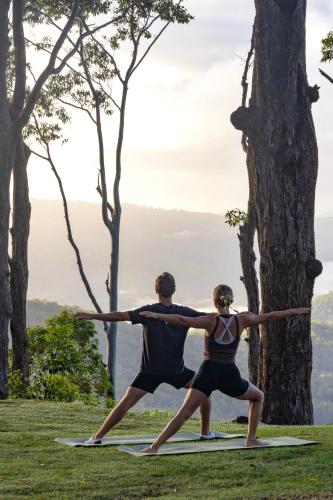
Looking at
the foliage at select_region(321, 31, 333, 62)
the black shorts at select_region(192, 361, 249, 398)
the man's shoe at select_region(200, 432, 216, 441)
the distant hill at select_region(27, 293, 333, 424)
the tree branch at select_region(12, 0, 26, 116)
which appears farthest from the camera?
the distant hill at select_region(27, 293, 333, 424)

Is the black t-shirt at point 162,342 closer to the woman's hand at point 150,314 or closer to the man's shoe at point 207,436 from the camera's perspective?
the woman's hand at point 150,314

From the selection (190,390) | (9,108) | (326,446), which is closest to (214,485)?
(190,390)

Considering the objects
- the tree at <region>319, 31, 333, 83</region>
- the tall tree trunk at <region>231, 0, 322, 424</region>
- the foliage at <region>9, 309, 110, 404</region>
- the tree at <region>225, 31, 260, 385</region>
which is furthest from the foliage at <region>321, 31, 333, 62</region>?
the foliage at <region>9, 309, 110, 404</region>

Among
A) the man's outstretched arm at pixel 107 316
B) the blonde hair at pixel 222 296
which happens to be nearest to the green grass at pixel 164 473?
the man's outstretched arm at pixel 107 316

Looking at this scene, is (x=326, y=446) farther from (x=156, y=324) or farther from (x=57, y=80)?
(x=57, y=80)

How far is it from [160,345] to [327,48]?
39.7 ft

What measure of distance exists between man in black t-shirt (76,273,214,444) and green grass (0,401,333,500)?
0.80m

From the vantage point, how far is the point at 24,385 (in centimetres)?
2620

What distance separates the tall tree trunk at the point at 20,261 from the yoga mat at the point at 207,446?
680 inches

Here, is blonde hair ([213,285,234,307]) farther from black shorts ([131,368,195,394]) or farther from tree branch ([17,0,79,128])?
tree branch ([17,0,79,128])

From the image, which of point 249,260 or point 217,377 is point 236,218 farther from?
point 217,377

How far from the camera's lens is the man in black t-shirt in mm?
10281

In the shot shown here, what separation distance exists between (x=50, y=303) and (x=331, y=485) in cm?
13457

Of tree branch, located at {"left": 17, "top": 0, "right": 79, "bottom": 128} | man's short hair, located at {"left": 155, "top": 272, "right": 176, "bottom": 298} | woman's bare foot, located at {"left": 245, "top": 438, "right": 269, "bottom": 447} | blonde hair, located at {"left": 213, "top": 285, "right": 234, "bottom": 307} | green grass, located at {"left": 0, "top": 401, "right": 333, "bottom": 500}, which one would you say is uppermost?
tree branch, located at {"left": 17, "top": 0, "right": 79, "bottom": 128}
